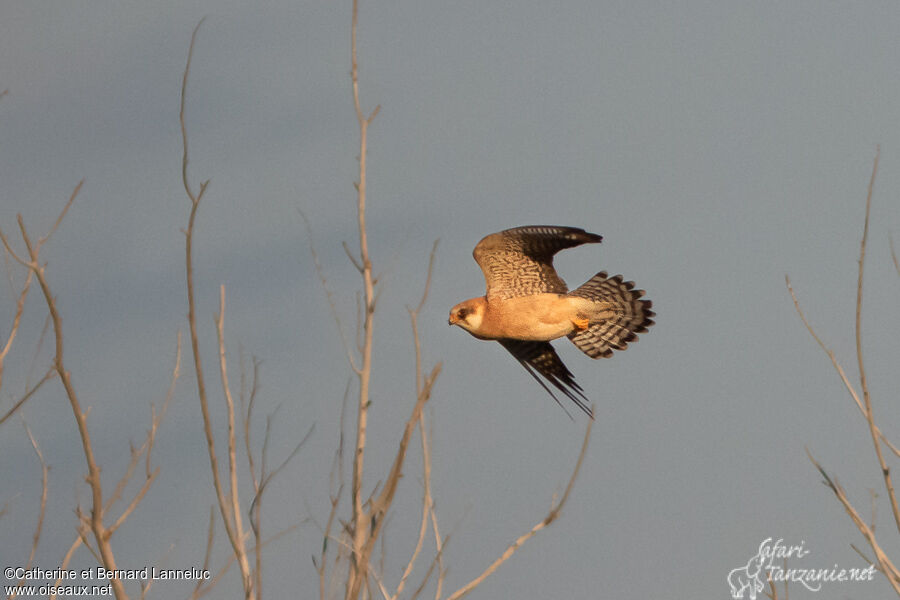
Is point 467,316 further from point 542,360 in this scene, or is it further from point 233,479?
point 233,479

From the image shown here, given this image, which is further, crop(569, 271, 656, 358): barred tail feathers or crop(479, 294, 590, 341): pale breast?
crop(569, 271, 656, 358): barred tail feathers

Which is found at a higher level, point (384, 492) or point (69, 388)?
point (69, 388)

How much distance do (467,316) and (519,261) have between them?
0.79 metres

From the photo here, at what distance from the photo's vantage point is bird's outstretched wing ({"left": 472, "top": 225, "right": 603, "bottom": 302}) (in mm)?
10500

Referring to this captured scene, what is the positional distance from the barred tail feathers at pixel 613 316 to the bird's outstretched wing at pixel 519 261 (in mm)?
417

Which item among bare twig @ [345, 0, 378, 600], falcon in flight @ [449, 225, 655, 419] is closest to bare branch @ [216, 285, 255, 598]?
bare twig @ [345, 0, 378, 600]

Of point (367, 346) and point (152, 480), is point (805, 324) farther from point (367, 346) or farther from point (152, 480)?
point (152, 480)

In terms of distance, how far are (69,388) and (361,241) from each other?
130cm

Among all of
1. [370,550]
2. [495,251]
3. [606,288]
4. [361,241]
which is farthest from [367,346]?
[606,288]

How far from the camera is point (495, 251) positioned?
10.8 metres

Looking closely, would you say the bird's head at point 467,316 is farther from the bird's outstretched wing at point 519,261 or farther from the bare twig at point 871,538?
the bare twig at point 871,538

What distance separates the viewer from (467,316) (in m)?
10.8

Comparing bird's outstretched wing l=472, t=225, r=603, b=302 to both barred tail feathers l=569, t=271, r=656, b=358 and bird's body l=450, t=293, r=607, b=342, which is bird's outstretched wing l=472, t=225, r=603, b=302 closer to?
bird's body l=450, t=293, r=607, b=342

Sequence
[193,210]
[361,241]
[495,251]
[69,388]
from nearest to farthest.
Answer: [69,388] < [193,210] < [361,241] < [495,251]
